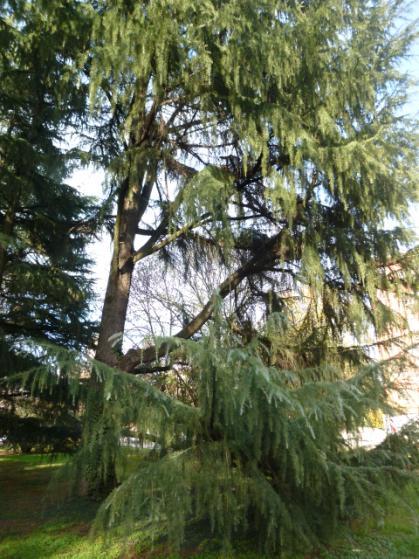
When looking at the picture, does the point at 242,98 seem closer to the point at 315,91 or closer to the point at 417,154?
the point at 315,91

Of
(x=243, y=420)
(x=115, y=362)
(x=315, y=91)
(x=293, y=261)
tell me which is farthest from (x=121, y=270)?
(x=243, y=420)

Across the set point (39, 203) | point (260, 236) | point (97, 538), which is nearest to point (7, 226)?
point (39, 203)

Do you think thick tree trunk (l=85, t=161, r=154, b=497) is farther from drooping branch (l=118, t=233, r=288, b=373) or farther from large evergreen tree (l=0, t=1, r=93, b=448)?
large evergreen tree (l=0, t=1, r=93, b=448)

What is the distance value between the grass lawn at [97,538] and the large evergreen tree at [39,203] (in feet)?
3.71

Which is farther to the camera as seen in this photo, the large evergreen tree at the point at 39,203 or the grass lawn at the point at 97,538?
the large evergreen tree at the point at 39,203

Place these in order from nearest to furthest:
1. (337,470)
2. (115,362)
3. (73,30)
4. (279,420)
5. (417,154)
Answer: (279,420)
(337,470)
(73,30)
(417,154)
(115,362)

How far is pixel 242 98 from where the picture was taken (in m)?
6.11

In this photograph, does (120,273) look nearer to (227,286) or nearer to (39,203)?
(227,286)

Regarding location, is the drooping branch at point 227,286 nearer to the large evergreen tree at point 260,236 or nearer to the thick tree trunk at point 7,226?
the large evergreen tree at point 260,236

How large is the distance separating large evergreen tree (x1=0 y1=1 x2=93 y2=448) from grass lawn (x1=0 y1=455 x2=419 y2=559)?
1.13 metres

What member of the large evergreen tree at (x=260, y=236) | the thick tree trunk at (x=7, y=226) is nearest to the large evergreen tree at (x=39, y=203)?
the thick tree trunk at (x=7, y=226)

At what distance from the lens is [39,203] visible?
8.33 m

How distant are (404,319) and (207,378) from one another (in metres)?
3.89

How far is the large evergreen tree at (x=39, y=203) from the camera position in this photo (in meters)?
6.27
